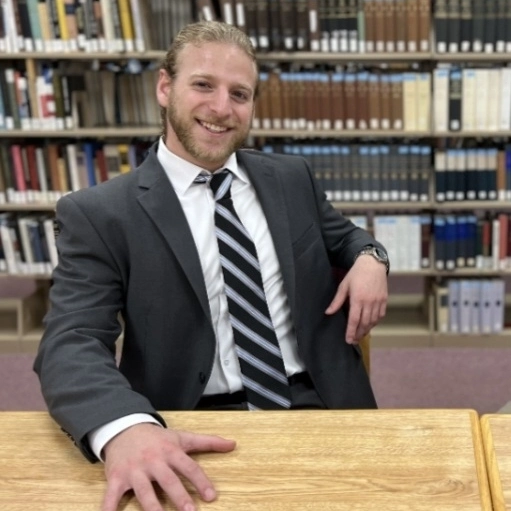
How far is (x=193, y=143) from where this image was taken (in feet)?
4.97

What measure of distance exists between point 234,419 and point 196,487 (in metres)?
0.19

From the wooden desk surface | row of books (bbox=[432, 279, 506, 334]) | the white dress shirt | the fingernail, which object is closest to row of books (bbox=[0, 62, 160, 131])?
row of books (bbox=[432, 279, 506, 334])

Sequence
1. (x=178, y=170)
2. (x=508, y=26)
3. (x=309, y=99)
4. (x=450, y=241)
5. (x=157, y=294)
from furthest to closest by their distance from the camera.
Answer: (x=450, y=241)
(x=309, y=99)
(x=508, y=26)
(x=178, y=170)
(x=157, y=294)

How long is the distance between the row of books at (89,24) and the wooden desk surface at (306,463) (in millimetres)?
2339

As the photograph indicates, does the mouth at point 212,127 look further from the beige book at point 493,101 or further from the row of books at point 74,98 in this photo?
the beige book at point 493,101

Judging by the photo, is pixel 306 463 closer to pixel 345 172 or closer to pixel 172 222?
pixel 172 222

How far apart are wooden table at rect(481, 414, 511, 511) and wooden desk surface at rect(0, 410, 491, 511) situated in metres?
0.01

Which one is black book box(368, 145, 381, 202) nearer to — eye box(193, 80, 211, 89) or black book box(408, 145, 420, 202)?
→ black book box(408, 145, 420, 202)

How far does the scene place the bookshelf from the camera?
3107 mm

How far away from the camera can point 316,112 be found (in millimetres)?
3223

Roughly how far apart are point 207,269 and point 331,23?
1.98 meters

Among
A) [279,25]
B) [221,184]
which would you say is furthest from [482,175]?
[221,184]

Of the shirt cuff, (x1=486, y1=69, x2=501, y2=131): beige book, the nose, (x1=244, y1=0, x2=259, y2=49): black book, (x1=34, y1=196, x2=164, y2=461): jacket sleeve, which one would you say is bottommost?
the shirt cuff

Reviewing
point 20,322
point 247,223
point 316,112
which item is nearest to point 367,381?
point 247,223
